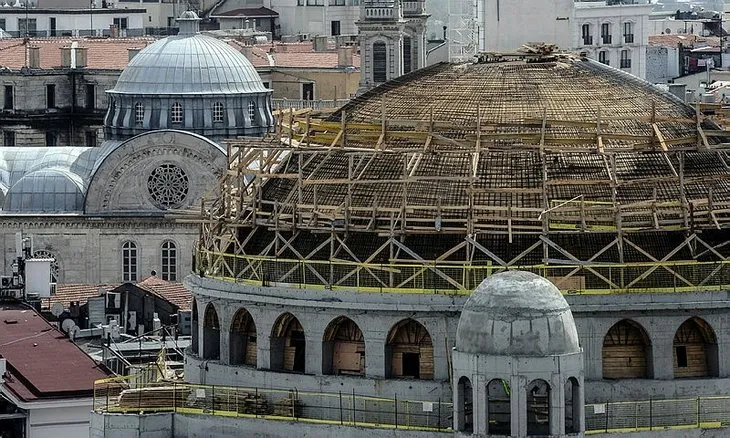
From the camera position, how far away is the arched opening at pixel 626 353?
89625 millimetres

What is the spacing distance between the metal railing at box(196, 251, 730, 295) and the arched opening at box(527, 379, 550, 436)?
12.6ft

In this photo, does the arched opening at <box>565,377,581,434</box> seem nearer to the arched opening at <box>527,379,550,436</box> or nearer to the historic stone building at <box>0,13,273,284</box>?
the arched opening at <box>527,379,550,436</box>

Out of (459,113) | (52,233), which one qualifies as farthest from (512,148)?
(52,233)

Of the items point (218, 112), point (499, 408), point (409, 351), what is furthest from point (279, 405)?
point (218, 112)

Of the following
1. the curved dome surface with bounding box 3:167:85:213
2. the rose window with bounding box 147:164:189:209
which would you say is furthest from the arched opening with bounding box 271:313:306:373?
the curved dome surface with bounding box 3:167:85:213

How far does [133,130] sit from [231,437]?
91.8m

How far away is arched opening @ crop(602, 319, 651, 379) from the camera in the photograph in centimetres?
8962

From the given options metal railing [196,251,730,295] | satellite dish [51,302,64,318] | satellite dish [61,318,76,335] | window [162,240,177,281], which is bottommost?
satellite dish [61,318,76,335]

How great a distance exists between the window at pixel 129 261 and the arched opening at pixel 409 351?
82.5 m

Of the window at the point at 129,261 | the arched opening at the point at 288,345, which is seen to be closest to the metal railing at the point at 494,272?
the arched opening at the point at 288,345

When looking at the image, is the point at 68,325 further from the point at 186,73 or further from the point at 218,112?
the point at 186,73

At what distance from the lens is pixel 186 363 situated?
9538 cm

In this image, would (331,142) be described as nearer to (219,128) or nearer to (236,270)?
(236,270)

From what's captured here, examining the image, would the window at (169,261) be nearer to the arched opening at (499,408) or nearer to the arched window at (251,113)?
the arched window at (251,113)
